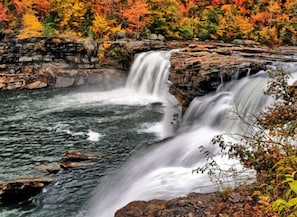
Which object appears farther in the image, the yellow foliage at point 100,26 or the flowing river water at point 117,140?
the yellow foliage at point 100,26

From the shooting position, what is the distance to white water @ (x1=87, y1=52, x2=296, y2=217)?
27.3ft

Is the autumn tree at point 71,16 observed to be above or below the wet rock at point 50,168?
above

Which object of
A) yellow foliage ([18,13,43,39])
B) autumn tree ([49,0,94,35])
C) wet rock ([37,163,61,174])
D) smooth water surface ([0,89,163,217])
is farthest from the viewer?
autumn tree ([49,0,94,35])

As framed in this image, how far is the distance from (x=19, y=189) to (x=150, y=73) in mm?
12458

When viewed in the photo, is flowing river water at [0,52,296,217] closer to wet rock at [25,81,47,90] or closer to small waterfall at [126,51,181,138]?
small waterfall at [126,51,181,138]

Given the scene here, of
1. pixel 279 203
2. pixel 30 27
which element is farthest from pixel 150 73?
pixel 279 203

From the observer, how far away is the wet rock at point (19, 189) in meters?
8.91

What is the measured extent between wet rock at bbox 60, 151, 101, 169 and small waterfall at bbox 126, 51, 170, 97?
883 cm

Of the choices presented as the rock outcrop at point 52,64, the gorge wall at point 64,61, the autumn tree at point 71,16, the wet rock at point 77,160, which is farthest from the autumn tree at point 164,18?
the wet rock at point 77,160

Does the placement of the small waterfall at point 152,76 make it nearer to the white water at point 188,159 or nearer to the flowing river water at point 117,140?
the flowing river water at point 117,140

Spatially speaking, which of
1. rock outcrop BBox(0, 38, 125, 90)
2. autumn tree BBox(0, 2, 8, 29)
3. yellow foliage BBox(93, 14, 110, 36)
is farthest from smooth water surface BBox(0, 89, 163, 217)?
autumn tree BBox(0, 2, 8, 29)

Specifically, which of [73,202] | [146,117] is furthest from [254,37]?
[73,202]

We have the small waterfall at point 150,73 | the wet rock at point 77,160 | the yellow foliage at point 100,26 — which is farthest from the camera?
the yellow foliage at point 100,26

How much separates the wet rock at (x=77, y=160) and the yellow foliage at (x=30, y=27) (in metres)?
14.0
